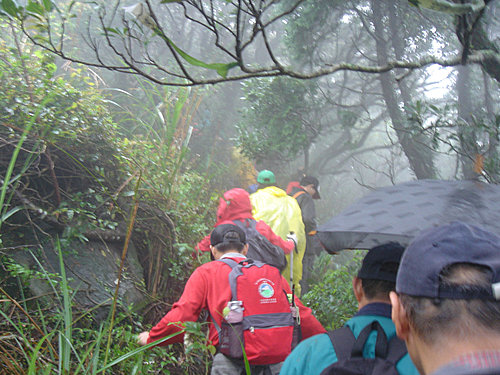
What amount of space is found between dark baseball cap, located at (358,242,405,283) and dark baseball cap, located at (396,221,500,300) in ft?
2.09

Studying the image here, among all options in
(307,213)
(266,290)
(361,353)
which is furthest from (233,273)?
(307,213)

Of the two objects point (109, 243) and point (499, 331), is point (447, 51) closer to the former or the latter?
point (109, 243)

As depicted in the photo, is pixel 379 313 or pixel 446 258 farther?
pixel 379 313

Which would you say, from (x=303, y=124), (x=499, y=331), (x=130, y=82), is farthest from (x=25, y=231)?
(x=130, y=82)

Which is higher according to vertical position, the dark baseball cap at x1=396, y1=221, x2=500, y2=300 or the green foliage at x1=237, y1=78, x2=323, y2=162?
the green foliage at x1=237, y1=78, x2=323, y2=162

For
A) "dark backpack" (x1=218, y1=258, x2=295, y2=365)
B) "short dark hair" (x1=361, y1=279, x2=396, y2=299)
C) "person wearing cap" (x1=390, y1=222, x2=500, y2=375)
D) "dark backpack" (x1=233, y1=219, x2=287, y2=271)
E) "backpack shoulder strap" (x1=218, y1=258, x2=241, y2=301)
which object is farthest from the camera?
"dark backpack" (x1=233, y1=219, x2=287, y2=271)

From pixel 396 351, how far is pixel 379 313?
0.22m

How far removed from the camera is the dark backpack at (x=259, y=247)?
12.9ft

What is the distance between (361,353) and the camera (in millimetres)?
1278

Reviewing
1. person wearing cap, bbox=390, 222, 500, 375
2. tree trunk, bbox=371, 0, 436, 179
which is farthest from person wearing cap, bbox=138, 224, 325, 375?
tree trunk, bbox=371, 0, 436, 179

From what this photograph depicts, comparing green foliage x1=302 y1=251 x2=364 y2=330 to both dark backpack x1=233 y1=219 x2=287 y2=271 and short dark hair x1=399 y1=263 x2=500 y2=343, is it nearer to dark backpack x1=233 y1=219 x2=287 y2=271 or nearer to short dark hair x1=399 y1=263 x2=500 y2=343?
dark backpack x1=233 y1=219 x2=287 y2=271

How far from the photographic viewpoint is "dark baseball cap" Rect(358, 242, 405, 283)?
158 centimetres

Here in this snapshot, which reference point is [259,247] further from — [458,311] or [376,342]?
[458,311]

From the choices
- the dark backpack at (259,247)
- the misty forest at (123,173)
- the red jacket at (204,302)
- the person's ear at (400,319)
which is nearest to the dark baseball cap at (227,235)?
the red jacket at (204,302)
